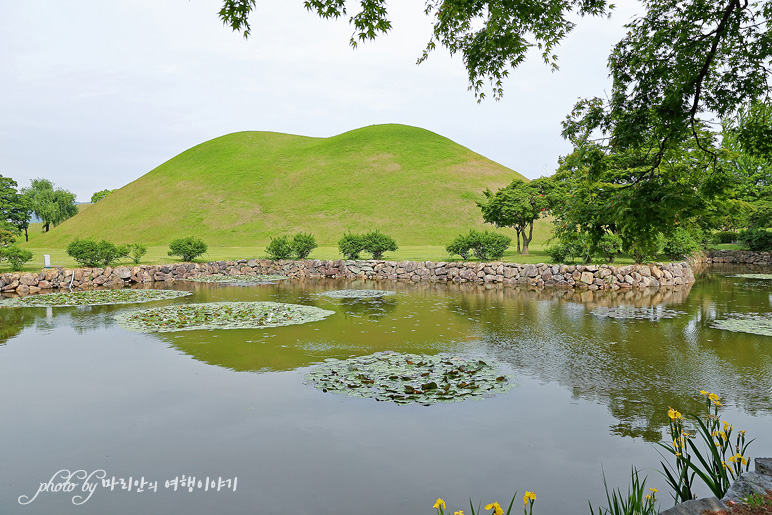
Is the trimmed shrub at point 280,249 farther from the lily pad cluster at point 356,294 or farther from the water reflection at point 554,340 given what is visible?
the water reflection at point 554,340

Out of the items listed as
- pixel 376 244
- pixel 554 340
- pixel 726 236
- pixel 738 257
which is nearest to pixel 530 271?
pixel 376 244

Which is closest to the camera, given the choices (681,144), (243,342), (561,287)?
(681,144)

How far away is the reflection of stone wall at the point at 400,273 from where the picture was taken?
23.1m

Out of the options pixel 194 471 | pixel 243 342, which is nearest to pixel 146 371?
pixel 243 342

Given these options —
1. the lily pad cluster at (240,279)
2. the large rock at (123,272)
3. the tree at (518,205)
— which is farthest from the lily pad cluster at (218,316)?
the tree at (518,205)

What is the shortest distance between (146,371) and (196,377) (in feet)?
3.93

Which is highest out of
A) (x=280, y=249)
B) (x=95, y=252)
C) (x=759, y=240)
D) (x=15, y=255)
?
(x=759, y=240)

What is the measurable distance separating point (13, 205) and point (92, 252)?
61428 millimetres

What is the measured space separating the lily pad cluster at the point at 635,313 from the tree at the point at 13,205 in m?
82.9

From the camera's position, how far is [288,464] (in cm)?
549

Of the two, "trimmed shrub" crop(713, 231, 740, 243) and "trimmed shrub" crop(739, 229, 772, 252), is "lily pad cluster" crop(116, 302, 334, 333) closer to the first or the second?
"trimmed shrub" crop(739, 229, 772, 252)

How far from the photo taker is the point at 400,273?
94.2 feet

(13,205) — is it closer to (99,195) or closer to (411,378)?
(99,195)

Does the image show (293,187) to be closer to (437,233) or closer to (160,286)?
(437,233)
